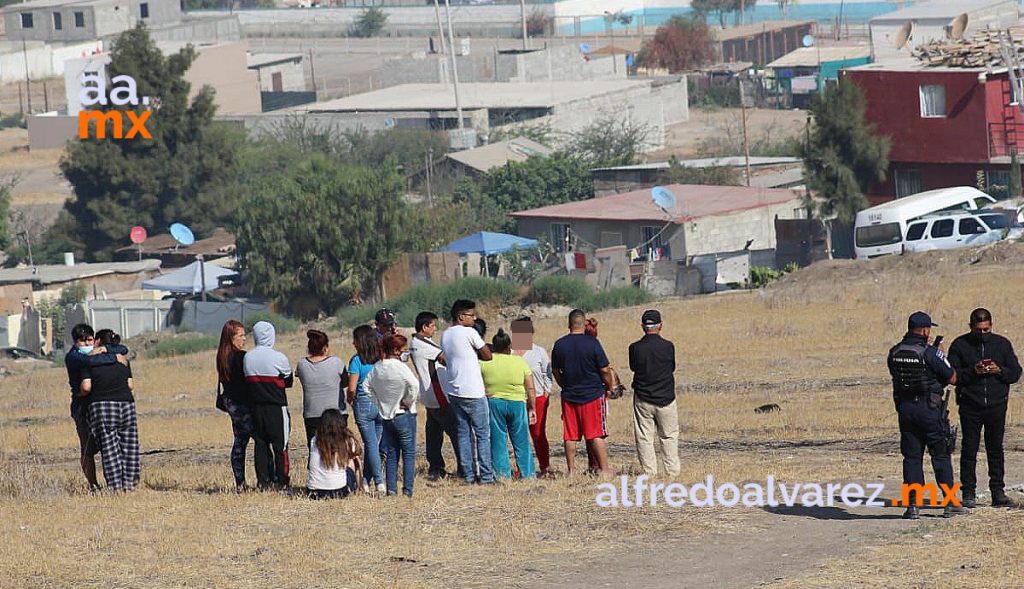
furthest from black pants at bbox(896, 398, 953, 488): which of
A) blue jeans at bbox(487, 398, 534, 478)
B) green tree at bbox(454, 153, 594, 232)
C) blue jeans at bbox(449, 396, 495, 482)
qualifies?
green tree at bbox(454, 153, 594, 232)

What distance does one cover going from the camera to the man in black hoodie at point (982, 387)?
10.7 meters

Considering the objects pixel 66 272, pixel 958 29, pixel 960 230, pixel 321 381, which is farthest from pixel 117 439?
pixel 958 29

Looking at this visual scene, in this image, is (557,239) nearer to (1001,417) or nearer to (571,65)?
(1001,417)

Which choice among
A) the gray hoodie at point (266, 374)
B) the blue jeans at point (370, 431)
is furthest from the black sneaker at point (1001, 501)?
the gray hoodie at point (266, 374)

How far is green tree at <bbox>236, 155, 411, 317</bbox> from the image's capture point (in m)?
43.8

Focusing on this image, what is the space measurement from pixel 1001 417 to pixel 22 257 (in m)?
52.2

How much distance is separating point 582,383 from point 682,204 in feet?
109

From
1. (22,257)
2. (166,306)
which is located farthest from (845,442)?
(22,257)

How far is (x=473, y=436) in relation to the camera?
12.9 m

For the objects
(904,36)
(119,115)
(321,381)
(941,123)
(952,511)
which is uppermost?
(904,36)

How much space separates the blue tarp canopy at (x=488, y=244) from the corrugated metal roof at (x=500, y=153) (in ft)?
49.7

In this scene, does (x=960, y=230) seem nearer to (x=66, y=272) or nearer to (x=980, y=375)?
(x=980, y=375)

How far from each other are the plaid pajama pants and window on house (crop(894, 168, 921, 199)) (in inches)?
1305

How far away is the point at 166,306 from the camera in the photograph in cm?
4372
